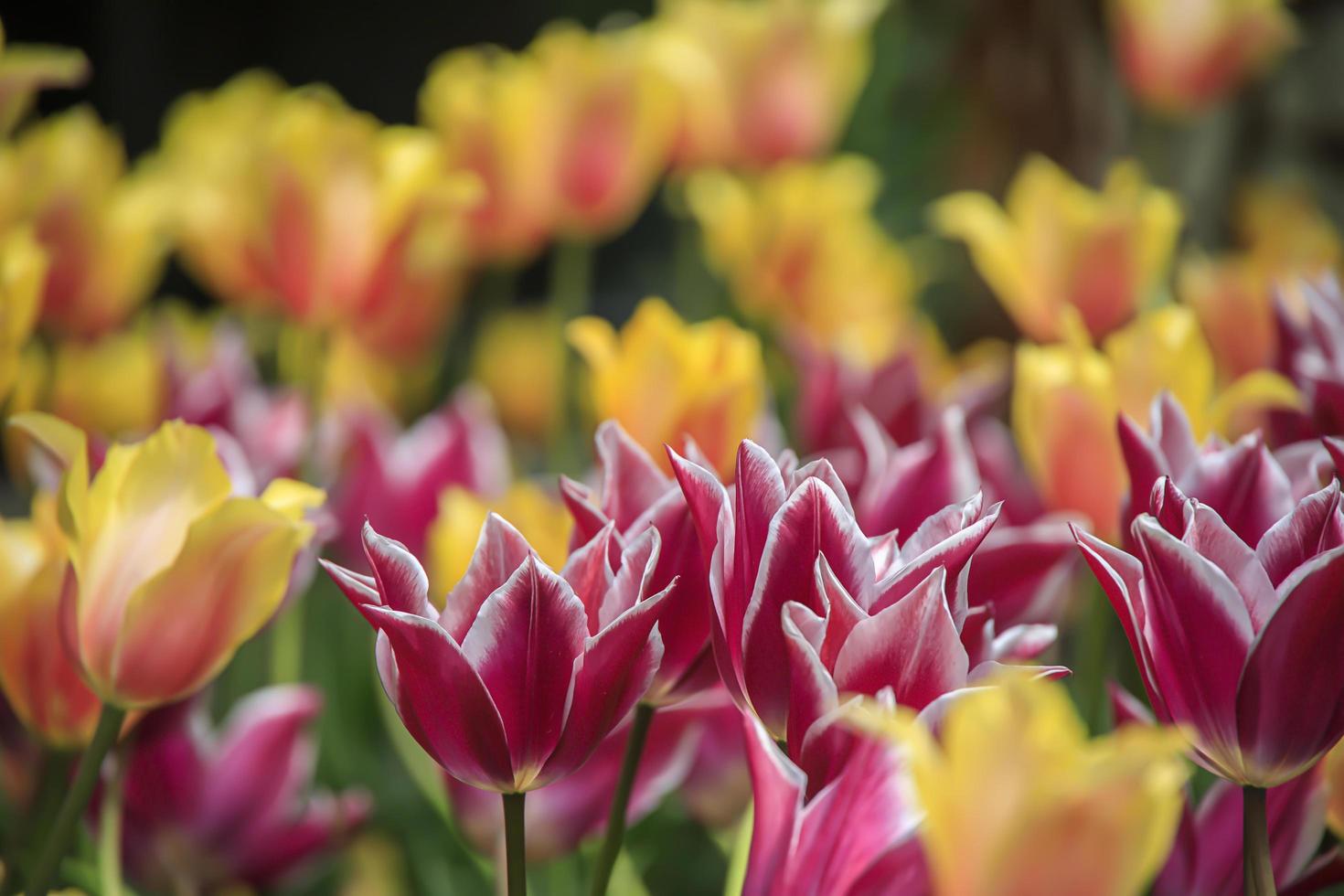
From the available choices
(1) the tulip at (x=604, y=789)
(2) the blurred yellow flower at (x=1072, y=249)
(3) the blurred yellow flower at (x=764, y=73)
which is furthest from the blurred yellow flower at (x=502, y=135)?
(1) the tulip at (x=604, y=789)

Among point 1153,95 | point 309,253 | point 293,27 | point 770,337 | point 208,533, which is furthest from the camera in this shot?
point 293,27

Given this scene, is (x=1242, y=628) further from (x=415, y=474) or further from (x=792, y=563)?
(x=415, y=474)

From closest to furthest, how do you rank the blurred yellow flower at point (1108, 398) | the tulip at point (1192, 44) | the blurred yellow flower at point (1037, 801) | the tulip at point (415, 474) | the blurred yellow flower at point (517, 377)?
the blurred yellow flower at point (1037, 801), the blurred yellow flower at point (1108, 398), the tulip at point (415, 474), the tulip at point (1192, 44), the blurred yellow flower at point (517, 377)

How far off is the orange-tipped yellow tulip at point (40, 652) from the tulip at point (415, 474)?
165mm

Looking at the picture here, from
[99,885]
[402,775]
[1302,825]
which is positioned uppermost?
[1302,825]

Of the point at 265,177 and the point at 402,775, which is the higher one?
the point at 265,177

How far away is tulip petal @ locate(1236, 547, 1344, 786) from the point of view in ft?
0.80

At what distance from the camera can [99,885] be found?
0.39 meters

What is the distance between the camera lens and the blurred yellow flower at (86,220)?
55 cm

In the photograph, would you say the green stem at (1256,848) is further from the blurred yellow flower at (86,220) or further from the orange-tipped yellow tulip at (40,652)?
the blurred yellow flower at (86,220)

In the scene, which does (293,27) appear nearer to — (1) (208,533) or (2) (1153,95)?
(2) (1153,95)

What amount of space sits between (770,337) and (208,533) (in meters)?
0.70

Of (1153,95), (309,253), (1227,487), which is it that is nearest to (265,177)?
(309,253)

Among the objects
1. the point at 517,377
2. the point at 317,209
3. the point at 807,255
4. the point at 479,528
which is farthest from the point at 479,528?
the point at 517,377
